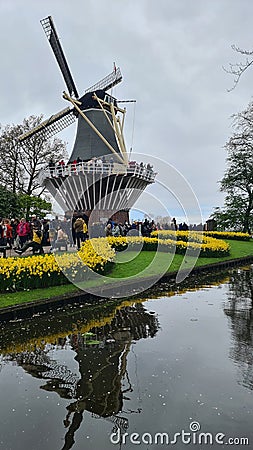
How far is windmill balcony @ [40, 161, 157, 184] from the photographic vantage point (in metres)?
25.5

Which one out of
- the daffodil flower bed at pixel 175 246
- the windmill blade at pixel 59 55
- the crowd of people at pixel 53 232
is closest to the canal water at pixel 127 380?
the crowd of people at pixel 53 232

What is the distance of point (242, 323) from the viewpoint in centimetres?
757

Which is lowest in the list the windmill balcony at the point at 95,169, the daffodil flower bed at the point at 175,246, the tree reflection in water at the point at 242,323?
the tree reflection in water at the point at 242,323

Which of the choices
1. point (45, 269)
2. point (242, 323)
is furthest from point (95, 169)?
point (242, 323)

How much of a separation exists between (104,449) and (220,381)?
1.95 metres

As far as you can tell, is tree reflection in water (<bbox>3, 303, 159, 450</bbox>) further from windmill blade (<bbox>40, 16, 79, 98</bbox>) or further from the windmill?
windmill blade (<bbox>40, 16, 79, 98</bbox>)

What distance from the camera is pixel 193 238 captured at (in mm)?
20500

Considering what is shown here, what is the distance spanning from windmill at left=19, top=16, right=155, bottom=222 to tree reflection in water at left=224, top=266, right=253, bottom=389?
1483 cm

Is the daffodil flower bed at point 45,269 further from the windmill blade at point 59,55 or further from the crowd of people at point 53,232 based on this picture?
the windmill blade at point 59,55

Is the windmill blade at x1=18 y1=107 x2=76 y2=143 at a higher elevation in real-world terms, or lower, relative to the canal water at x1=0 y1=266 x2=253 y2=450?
higher

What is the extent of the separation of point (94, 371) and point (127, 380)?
521 mm

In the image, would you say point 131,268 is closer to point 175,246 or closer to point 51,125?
point 175,246

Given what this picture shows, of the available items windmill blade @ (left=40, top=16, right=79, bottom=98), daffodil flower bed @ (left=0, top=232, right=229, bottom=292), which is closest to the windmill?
windmill blade @ (left=40, top=16, right=79, bottom=98)

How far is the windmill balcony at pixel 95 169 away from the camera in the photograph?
83.7 ft
